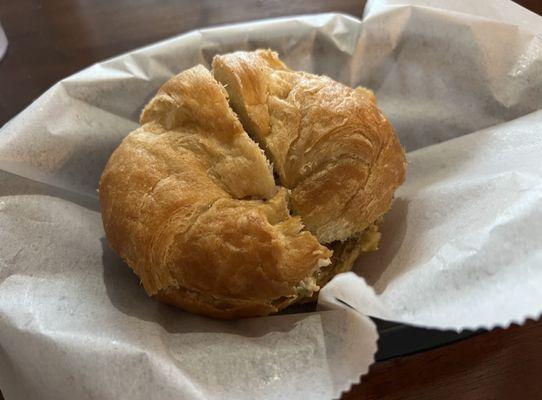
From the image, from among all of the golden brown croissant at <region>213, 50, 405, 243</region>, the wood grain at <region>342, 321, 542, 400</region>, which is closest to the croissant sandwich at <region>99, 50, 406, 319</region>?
the golden brown croissant at <region>213, 50, 405, 243</region>

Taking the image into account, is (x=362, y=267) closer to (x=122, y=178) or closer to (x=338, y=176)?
(x=338, y=176)

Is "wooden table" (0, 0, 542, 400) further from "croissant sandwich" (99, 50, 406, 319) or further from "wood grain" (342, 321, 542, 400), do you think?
"croissant sandwich" (99, 50, 406, 319)

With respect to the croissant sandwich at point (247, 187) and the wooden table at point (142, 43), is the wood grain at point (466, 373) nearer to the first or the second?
the wooden table at point (142, 43)

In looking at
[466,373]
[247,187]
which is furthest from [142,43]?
[466,373]

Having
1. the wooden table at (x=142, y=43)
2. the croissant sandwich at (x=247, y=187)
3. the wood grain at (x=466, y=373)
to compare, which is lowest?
the wood grain at (x=466, y=373)

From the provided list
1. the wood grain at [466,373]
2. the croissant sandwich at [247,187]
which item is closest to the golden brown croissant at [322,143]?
the croissant sandwich at [247,187]

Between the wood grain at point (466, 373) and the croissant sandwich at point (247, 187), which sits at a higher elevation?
the croissant sandwich at point (247, 187)

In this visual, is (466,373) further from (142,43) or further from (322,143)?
(142,43)
